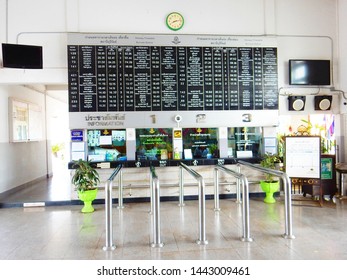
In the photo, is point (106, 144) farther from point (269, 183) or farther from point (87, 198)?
point (269, 183)

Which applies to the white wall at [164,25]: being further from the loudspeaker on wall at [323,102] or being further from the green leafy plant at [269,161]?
the green leafy plant at [269,161]

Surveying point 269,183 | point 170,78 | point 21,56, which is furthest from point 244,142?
point 21,56

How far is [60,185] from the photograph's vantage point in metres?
7.11

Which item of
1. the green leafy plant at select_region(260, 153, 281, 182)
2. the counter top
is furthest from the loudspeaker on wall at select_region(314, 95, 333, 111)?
the counter top

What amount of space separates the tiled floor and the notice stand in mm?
459

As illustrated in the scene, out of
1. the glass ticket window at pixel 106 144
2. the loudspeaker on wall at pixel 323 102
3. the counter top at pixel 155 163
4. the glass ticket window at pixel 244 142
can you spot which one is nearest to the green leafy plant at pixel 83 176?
the counter top at pixel 155 163

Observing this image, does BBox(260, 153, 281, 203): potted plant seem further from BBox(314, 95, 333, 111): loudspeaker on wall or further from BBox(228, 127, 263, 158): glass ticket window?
BBox(314, 95, 333, 111): loudspeaker on wall

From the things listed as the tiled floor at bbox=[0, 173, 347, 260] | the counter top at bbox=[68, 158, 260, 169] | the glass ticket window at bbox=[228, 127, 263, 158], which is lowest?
the tiled floor at bbox=[0, 173, 347, 260]

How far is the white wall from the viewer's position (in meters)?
5.34

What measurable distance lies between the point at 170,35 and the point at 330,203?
425cm

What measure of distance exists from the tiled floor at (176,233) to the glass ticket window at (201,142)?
1098mm

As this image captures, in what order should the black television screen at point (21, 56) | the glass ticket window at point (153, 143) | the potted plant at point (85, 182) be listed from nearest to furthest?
the potted plant at point (85, 182) < the black television screen at point (21, 56) < the glass ticket window at point (153, 143)

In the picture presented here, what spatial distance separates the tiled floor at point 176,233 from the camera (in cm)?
303

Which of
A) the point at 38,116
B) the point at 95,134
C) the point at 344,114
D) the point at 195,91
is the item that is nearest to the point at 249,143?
the point at 195,91
